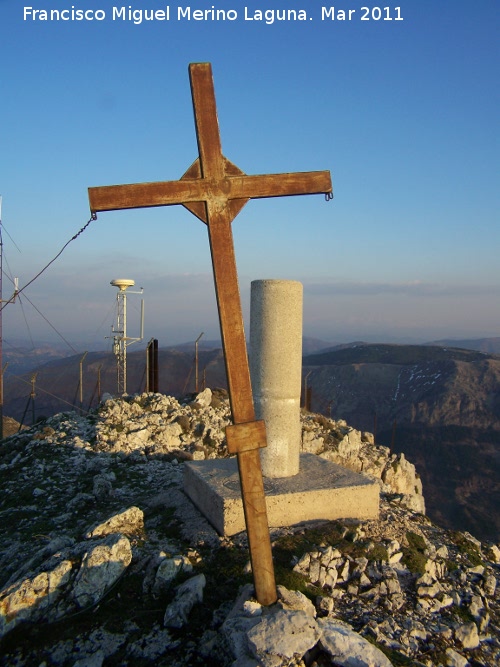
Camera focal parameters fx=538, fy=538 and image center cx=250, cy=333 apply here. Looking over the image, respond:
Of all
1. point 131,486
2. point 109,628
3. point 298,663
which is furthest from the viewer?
point 131,486

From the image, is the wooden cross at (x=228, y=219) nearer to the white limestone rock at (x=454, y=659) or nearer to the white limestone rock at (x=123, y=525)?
the white limestone rock at (x=454, y=659)

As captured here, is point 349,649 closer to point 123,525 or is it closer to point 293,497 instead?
point 293,497

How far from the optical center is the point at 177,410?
13.7m

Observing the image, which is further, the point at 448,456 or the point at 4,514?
the point at 448,456

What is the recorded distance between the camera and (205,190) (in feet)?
15.7

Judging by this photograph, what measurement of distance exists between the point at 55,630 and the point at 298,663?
2500 mm

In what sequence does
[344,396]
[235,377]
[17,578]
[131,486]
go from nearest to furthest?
[235,377] → [17,578] → [131,486] → [344,396]

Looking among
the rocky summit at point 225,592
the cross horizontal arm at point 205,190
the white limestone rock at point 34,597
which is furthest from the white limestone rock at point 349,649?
the cross horizontal arm at point 205,190

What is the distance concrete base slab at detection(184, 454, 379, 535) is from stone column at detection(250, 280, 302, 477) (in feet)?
1.23

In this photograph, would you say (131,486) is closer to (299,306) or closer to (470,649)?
(299,306)

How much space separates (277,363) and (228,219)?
10.4 ft

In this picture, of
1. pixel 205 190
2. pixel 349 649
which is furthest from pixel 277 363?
pixel 349 649

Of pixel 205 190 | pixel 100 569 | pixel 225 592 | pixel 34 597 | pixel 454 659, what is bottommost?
pixel 454 659

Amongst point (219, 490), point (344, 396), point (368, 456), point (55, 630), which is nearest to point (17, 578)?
point (55, 630)
